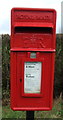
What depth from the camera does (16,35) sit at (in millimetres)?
3109

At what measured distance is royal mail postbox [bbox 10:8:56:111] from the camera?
307 cm

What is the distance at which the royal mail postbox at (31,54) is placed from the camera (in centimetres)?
307

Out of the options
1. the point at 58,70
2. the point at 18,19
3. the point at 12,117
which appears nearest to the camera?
the point at 18,19

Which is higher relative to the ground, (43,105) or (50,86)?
(50,86)

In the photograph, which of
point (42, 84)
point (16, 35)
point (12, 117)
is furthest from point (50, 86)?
point (12, 117)

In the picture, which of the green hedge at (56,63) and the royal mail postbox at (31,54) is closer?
the royal mail postbox at (31,54)

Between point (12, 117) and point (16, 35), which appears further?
point (12, 117)

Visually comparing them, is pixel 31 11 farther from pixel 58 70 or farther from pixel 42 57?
pixel 58 70

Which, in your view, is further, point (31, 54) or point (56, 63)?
point (56, 63)

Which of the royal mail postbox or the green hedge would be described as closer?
the royal mail postbox

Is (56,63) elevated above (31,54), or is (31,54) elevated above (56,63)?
(31,54)

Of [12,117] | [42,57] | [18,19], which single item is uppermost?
[18,19]

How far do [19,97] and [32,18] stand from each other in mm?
1046

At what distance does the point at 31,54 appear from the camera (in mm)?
3102
